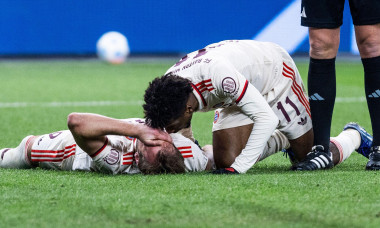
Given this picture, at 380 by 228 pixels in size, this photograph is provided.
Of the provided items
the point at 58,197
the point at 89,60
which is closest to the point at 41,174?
the point at 58,197

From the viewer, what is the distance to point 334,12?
4227 mm

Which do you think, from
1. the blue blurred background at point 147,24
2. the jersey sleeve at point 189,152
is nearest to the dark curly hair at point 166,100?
the jersey sleeve at point 189,152

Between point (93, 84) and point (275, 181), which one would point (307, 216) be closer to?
Answer: point (275, 181)

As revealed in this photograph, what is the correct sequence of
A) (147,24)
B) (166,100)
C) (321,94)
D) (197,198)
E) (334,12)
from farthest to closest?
(147,24)
(321,94)
(334,12)
(166,100)
(197,198)

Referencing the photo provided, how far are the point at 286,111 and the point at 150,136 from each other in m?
0.97

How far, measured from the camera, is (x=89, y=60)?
14.7 m

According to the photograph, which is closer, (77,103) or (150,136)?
(150,136)

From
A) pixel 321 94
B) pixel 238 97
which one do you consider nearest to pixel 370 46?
pixel 321 94

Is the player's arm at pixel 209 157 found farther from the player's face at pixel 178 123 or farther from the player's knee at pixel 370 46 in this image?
the player's knee at pixel 370 46

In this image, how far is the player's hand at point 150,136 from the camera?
4.00m

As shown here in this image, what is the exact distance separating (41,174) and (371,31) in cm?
193

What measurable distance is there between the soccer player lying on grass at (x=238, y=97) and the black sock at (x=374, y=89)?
0.44 meters

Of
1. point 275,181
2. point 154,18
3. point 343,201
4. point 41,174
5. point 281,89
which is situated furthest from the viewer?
point 154,18

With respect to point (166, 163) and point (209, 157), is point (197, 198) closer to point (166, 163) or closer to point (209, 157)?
point (166, 163)
